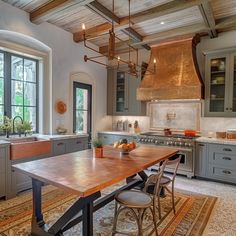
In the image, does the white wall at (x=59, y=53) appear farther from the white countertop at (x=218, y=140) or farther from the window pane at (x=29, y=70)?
the white countertop at (x=218, y=140)

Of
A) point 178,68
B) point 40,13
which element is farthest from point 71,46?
point 178,68

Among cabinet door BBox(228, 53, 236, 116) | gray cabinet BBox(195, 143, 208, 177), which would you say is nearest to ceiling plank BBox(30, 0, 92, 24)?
cabinet door BBox(228, 53, 236, 116)

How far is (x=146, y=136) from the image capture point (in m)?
4.93

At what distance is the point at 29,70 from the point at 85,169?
3.21 metres

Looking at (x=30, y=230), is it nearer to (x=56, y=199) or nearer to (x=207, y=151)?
(x=56, y=199)

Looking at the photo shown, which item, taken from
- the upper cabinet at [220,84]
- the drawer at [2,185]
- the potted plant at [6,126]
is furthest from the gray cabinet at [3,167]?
the upper cabinet at [220,84]

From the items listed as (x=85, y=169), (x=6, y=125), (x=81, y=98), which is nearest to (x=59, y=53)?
(x=81, y=98)

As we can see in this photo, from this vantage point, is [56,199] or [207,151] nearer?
[56,199]

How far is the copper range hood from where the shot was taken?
14.7ft

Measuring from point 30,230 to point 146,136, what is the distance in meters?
3.20

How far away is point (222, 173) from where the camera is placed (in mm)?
4055

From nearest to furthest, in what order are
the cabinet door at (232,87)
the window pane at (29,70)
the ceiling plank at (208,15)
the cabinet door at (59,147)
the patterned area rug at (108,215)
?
1. the patterned area rug at (108,215)
2. the ceiling plank at (208,15)
3. the cabinet door at (59,147)
4. the cabinet door at (232,87)
5. the window pane at (29,70)

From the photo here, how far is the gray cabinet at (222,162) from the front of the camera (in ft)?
12.9

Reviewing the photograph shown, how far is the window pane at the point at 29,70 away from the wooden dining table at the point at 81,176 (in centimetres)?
252
